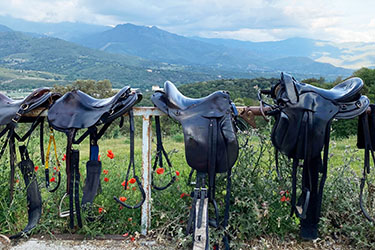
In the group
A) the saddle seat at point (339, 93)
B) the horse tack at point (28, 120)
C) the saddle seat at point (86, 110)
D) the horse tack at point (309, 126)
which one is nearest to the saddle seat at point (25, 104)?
the horse tack at point (28, 120)

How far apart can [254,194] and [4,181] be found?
2.30 m

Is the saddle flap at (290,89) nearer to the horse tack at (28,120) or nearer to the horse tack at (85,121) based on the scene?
the horse tack at (85,121)

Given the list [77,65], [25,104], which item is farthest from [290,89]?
[77,65]

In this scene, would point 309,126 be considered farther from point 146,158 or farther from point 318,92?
point 146,158

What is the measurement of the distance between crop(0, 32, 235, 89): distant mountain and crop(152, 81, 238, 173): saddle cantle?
86.6 m

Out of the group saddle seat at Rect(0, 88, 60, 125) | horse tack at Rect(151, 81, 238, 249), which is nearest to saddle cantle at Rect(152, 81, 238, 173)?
horse tack at Rect(151, 81, 238, 249)

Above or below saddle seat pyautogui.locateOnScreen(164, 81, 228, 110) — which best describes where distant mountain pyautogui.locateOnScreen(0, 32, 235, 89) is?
above

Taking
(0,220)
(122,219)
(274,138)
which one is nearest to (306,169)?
(274,138)

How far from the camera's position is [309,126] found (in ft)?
7.30

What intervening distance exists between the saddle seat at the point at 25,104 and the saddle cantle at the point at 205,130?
109 cm

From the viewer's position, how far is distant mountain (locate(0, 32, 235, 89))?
107 metres

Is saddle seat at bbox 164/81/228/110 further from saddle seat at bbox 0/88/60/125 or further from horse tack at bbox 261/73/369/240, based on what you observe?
saddle seat at bbox 0/88/60/125

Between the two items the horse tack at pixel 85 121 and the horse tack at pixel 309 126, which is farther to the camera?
the horse tack at pixel 85 121

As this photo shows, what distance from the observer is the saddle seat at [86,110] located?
238 cm
